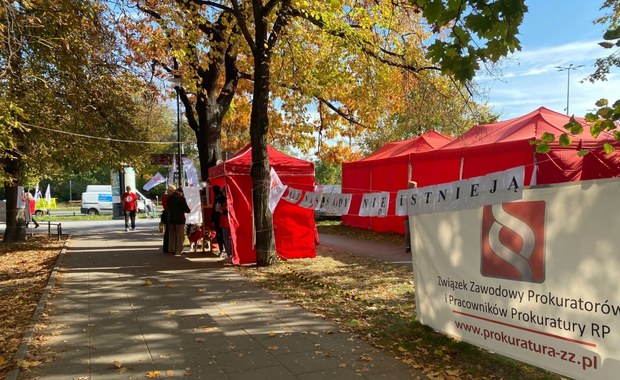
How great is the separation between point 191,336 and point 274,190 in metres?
5.03

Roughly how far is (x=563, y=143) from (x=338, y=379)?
267cm

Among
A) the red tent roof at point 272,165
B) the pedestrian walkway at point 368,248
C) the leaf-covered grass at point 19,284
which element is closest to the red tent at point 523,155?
the pedestrian walkway at point 368,248

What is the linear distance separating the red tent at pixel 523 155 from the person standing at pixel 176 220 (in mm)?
7101

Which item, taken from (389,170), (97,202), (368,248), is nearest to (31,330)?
(368,248)

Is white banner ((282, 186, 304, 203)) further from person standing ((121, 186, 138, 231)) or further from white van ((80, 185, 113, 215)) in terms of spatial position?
white van ((80, 185, 113, 215))

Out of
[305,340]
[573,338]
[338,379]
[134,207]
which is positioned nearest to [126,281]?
[305,340]

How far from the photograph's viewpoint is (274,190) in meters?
10.2

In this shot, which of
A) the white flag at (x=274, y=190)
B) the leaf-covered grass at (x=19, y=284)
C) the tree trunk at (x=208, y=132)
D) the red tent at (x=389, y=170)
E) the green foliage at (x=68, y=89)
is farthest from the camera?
the red tent at (x=389, y=170)

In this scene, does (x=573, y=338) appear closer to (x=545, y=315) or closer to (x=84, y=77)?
(x=545, y=315)

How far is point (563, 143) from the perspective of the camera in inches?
139

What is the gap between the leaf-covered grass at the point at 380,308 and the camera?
4.41m

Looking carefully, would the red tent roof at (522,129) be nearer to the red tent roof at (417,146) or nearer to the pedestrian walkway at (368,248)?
the red tent roof at (417,146)

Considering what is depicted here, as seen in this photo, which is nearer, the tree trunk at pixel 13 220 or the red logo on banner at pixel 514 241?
the red logo on banner at pixel 514 241

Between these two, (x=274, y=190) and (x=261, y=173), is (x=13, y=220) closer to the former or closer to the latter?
(x=261, y=173)
